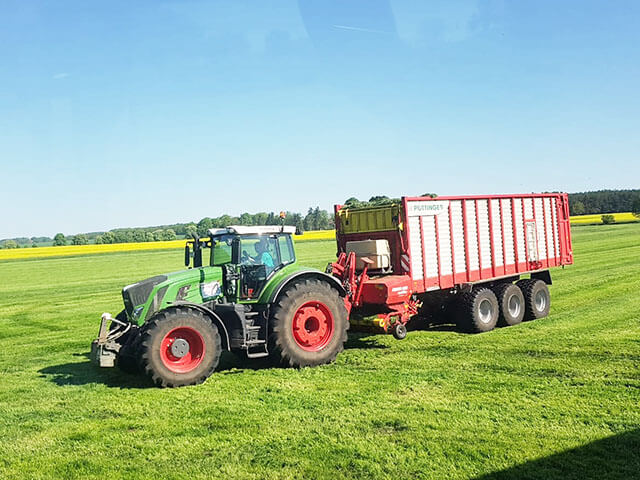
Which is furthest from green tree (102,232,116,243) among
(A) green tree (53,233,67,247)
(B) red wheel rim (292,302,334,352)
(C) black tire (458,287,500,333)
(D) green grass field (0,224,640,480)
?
(B) red wheel rim (292,302,334,352)

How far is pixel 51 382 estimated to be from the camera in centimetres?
983

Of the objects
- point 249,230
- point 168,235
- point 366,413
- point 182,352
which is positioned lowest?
point 366,413

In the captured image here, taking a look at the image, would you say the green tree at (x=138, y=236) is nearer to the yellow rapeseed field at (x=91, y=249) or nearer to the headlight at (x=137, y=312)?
the yellow rapeseed field at (x=91, y=249)

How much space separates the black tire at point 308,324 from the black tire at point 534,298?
5708 mm

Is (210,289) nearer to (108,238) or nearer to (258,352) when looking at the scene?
(258,352)

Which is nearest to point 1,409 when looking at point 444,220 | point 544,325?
point 444,220

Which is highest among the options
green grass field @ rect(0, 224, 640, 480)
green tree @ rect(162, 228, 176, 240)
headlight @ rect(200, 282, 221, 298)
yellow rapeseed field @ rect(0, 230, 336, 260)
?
green tree @ rect(162, 228, 176, 240)

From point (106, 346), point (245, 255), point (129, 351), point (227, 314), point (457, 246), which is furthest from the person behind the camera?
point (457, 246)

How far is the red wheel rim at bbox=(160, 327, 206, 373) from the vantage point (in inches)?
352

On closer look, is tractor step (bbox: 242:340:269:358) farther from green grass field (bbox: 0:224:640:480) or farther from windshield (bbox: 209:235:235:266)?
windshield (bbox: 209:235:235:266)

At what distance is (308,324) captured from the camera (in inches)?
404

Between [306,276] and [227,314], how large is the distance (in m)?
1.58

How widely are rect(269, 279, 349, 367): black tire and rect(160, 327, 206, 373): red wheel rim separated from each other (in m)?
1.24

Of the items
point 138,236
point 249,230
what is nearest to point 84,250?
point 138,236
